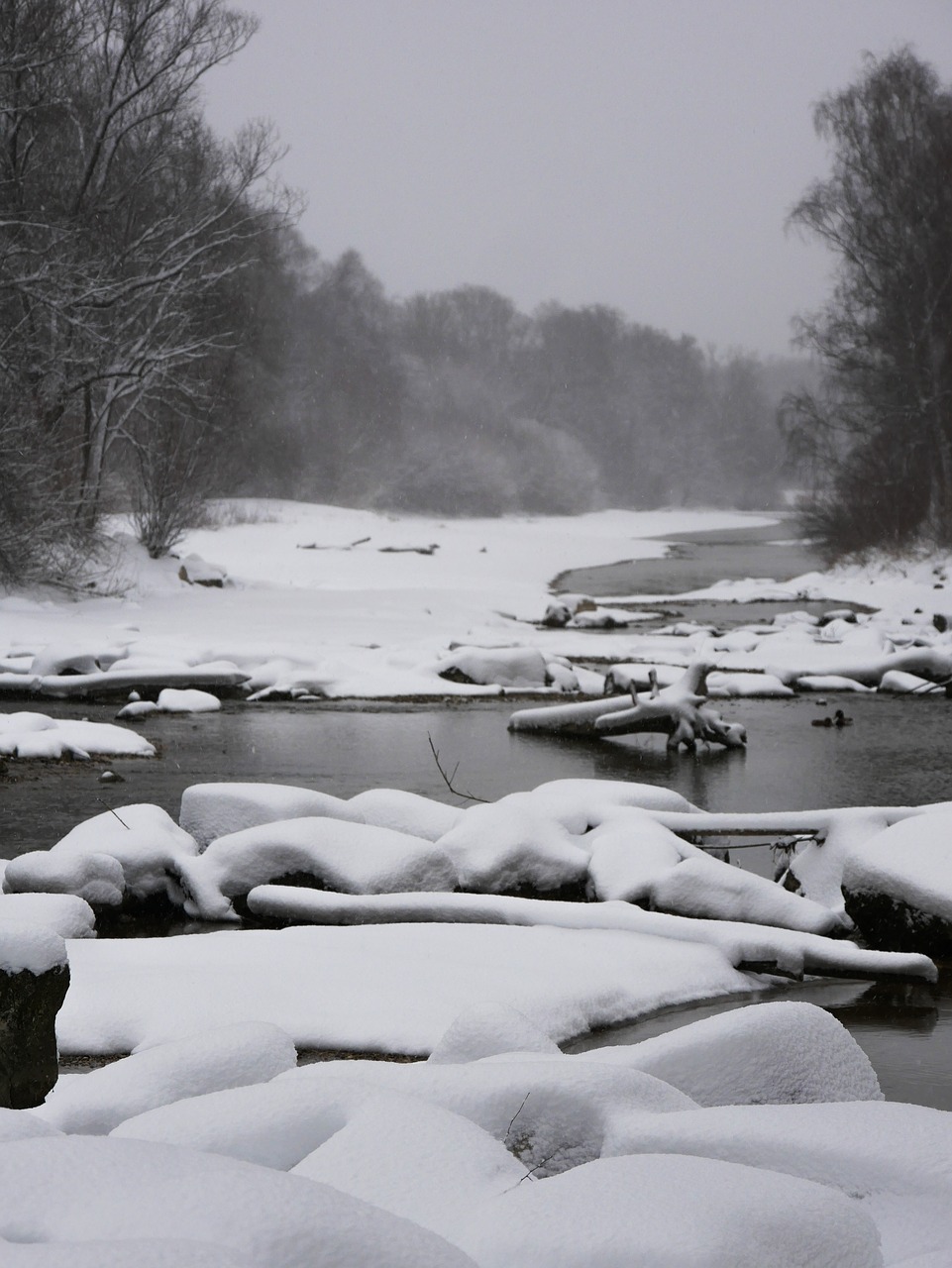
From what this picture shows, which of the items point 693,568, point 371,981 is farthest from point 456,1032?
point 693,568

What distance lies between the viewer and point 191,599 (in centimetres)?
1825

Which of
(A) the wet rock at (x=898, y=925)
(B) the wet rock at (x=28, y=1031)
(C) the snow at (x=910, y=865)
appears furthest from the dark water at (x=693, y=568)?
(B) the wet rock at (x=28, y=1031)

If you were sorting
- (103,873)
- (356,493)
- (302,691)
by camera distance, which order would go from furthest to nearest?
1. (356,493)
2. (302,691)
3. (103,873)

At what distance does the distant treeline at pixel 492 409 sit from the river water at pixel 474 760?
28.9 m

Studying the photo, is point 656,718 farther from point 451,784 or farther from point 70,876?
point 70,876

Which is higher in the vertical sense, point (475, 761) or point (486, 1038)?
point (486, 1038)

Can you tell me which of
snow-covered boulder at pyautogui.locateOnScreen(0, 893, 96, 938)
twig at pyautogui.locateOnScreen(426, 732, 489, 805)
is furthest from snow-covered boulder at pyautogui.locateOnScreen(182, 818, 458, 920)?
twig at pyautogui.locateOnScreen(426, 732, 489, 805)

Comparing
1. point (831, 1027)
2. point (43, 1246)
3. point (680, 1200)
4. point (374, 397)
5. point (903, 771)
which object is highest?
point (374, 397)

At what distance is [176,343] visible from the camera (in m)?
21.9

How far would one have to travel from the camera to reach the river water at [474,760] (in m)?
7.81

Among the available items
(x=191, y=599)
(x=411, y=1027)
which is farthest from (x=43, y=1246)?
(x=191, y=599)

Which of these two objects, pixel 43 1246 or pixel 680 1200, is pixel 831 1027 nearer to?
pixel 680 1200

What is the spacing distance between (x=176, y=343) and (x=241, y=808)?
17.2 m

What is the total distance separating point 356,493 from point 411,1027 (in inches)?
1835
